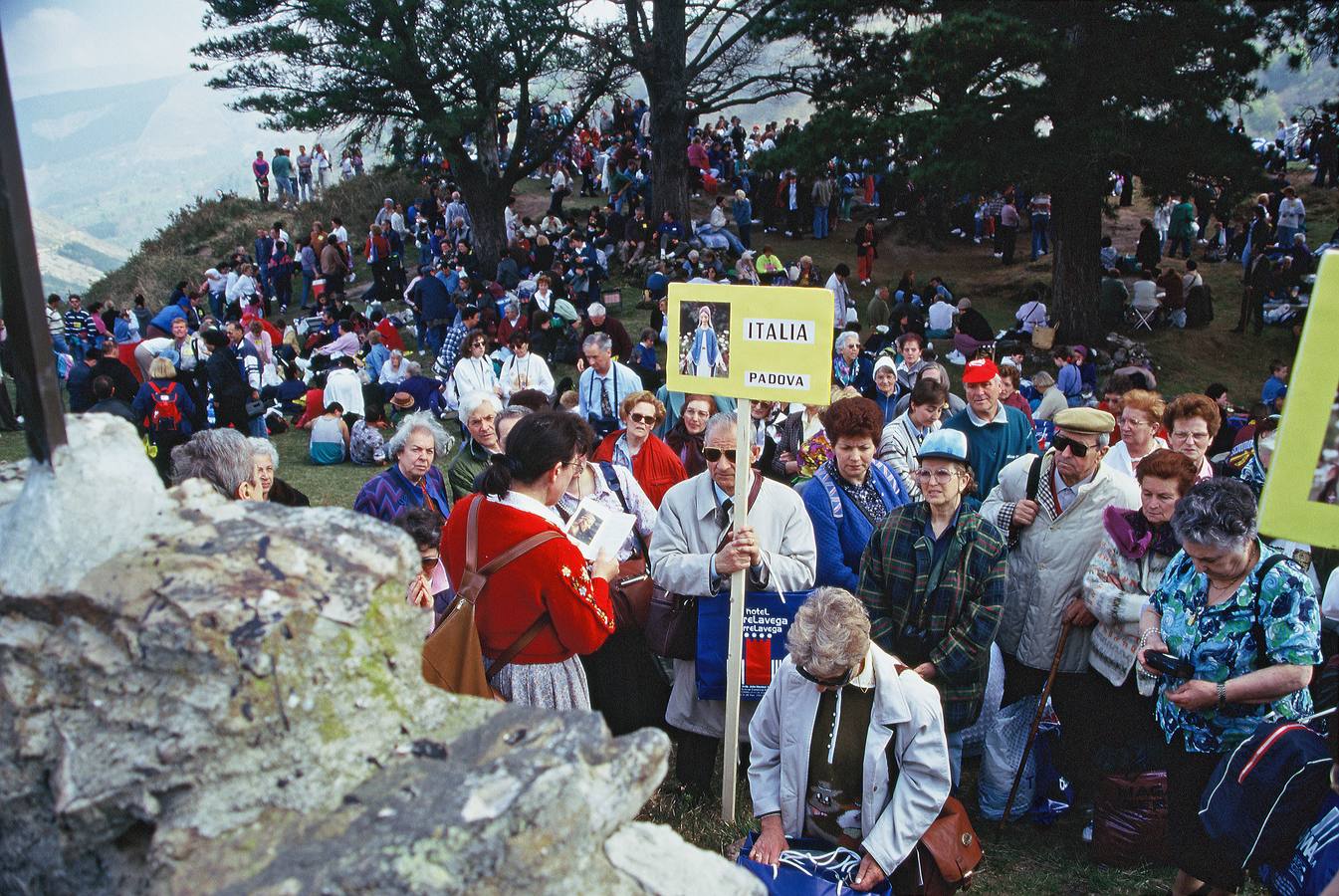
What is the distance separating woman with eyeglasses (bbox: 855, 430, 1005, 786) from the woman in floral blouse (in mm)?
672

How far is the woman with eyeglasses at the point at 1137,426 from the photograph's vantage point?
17.8 ft

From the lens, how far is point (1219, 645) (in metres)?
3.70

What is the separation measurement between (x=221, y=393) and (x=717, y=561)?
8.65 meters

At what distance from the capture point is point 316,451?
1234cm

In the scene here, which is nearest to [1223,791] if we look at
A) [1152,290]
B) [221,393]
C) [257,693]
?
[257,693]

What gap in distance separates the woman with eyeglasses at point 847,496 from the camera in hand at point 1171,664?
149 cm

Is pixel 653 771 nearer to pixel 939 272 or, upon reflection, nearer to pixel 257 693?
pixel 257 693

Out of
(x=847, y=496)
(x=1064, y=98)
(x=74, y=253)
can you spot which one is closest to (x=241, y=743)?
(x=847, y=496)

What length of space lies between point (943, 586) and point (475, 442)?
3173 millimetres

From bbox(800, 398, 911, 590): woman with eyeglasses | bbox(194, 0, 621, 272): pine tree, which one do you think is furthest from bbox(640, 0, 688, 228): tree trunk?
bbox(800, 398, 911, 590): woman with eyeglasses

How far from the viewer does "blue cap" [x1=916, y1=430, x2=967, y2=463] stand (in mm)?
4434

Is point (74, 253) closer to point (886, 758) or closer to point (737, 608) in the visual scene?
point (737, 608)

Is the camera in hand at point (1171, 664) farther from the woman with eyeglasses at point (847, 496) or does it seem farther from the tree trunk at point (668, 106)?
the tree trunk at point (668, 106)

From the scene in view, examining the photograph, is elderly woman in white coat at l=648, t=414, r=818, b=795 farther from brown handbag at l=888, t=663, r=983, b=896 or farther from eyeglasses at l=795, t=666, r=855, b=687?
brown handbag at l=888, t=663, r=983, b=896
